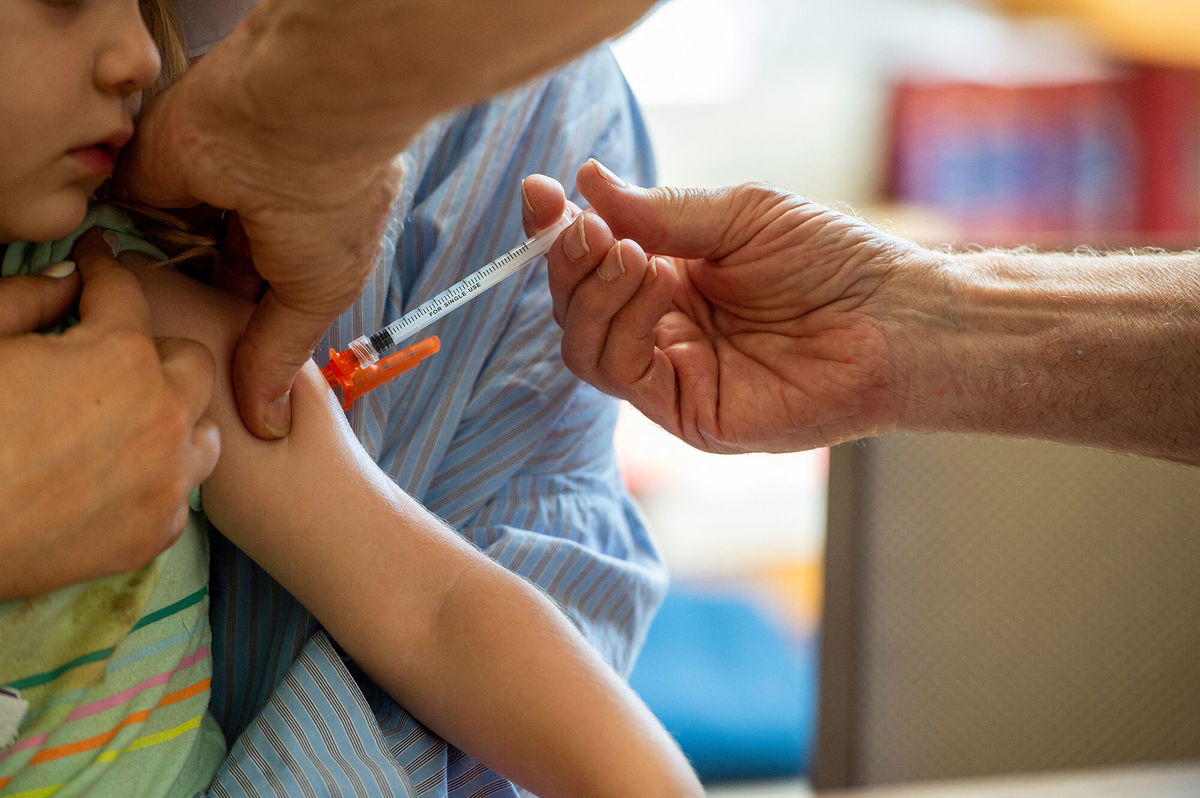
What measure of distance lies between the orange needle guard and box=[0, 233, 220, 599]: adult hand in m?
0.14

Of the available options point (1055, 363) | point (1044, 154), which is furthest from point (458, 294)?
point (1044, 154)

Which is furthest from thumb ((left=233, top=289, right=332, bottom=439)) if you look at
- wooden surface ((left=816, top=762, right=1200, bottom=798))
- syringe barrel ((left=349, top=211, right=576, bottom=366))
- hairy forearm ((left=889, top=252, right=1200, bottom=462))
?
wooden surface ((left=816, top=762, right=1200, bottom=798))

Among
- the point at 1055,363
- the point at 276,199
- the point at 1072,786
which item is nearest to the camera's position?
the point at 276,199

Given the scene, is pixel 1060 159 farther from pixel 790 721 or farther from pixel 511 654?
pixel 511 654

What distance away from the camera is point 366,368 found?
871 mm

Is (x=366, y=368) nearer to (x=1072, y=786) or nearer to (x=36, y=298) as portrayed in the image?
(x=36, y=298)

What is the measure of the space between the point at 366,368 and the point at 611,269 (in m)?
0.24

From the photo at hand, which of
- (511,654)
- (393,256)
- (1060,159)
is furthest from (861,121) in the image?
(511,654)

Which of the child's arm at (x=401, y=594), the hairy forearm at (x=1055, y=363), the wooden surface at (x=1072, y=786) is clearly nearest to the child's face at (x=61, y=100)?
the child's arm at (x=401, y=594)

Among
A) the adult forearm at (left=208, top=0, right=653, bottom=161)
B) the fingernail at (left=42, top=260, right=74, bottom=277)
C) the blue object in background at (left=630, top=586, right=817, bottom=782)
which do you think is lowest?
the blue object in background at (left=630, top=586, right=817, bottom=782)

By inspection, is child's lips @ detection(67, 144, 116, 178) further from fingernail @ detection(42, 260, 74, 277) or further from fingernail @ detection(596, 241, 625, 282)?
fingernail @ detection(596, 241, 625, 282)

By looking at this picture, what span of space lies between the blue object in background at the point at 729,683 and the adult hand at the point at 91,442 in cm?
180

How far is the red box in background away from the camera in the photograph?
3.20 metres

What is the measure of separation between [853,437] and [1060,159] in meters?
2.40
